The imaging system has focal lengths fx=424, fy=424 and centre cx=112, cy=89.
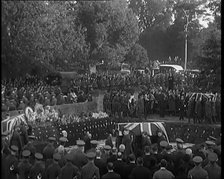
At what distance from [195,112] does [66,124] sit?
700cm

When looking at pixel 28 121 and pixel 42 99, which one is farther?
pixel 42 99

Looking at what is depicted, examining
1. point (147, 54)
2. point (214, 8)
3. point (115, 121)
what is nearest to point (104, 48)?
point (115, 121)

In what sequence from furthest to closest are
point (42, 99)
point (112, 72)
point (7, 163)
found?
point (112, 72) < point (42, 99) < point (7, 163)

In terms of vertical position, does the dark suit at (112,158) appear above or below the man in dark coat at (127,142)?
above

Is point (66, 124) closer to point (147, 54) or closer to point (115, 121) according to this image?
point (115, 121)

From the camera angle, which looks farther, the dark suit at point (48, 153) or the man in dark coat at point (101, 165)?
the dark suit at point (48, 153)

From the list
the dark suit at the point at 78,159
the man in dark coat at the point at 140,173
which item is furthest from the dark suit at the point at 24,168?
the man in dark coat at the point at 140,173

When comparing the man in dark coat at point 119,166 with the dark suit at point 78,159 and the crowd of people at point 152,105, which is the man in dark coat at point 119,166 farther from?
the crowd of people at point 152,105

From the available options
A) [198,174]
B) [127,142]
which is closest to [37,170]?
[198,174]

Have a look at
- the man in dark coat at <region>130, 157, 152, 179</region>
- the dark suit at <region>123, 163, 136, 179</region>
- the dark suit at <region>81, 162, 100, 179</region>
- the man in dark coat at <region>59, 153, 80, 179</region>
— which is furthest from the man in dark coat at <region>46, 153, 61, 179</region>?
the man in dark coat at <region>130, 157, 152, 179</region>

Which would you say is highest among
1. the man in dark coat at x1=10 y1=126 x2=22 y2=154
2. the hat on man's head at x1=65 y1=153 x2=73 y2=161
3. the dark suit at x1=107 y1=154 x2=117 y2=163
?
the hat on man's head at x1=65 y1=153 x2=73 y2=161

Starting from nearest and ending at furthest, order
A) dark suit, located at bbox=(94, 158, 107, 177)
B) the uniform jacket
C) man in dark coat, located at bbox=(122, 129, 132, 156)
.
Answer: the uniform jacket → dark suit, located at bbox=(94, 158, 107, 177) → man in dark coat, located at bbox=(122, 129, 132, 156)

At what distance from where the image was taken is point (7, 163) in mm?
9359

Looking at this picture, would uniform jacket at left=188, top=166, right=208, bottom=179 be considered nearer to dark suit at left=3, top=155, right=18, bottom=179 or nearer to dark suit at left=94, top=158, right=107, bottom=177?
dark suit at left=94, top=158, right=107, bottom=177
